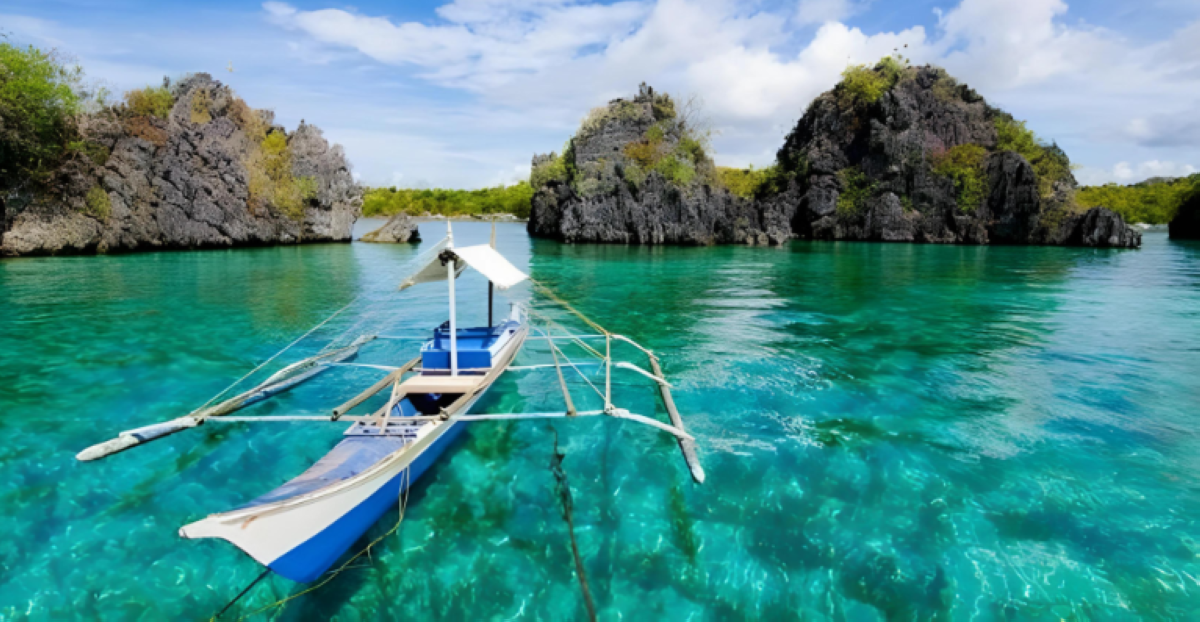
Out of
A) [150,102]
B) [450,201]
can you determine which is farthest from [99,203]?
[450,201]

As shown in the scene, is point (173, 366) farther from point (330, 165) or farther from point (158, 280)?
point (330, 165)

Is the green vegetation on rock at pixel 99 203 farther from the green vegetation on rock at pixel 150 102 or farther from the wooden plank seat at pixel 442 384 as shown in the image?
the wooden plank seat at pixel 442 384

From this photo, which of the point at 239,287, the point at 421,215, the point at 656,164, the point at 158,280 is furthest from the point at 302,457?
the point at 421,215

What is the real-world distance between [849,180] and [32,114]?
83740 mm

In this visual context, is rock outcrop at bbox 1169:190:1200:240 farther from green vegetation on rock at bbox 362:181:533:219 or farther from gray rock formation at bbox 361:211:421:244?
green vegetation on rock at bbox 362:181:533:219

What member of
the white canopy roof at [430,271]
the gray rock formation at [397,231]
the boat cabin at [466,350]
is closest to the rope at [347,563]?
the boat cabin at [466,350]

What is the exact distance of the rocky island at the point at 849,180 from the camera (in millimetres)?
61719

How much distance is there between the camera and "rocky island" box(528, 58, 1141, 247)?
202ft

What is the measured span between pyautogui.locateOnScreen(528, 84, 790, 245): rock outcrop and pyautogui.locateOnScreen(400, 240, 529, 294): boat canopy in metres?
50.1

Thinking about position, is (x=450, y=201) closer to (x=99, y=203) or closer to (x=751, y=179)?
(x=751, y=179)

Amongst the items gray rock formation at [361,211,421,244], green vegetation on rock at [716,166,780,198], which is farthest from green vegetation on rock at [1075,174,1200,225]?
gray rock formation at [361,211,421,244]

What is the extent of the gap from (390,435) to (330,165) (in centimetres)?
5933

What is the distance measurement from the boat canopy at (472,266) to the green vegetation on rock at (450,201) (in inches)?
4914

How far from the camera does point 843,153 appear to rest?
78.6 m
